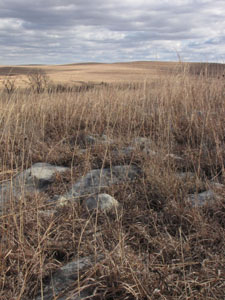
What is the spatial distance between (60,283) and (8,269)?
0.89ft

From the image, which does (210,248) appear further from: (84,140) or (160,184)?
(84,140)

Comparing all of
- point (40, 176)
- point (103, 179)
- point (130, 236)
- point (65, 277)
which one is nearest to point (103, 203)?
point (130, 236)

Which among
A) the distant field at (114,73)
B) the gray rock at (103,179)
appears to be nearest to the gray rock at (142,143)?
the gray rock at (103,179)

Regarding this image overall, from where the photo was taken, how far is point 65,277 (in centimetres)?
156

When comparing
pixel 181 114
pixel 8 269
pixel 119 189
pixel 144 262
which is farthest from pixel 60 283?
pixel 181 114

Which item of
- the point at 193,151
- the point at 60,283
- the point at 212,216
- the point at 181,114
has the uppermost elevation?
the point at 181,114

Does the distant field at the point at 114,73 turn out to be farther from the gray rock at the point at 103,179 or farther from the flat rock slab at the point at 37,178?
the gray rock at the point at 103,179

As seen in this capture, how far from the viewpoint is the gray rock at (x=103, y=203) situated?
84.2 inches

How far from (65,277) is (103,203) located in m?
0.68

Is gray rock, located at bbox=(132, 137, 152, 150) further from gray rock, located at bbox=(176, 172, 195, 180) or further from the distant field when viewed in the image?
the distant field

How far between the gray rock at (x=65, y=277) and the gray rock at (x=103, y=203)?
508mm

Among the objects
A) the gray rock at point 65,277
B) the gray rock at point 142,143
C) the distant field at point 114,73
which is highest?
the distant field at point 114,73

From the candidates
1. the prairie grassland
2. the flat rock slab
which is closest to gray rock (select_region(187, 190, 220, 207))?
the prairie grassland

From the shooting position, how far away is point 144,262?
1646 millimetres
